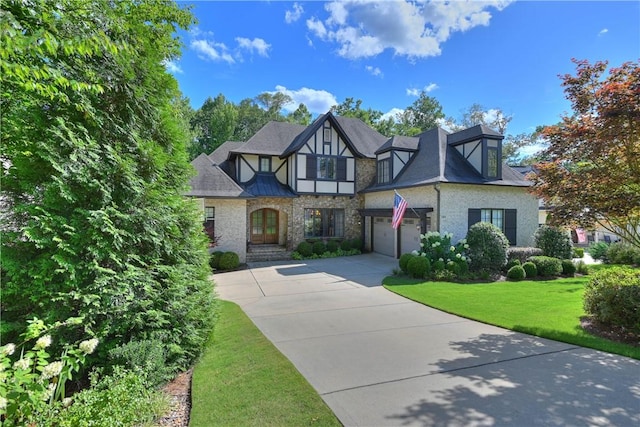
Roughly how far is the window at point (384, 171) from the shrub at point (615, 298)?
37.3 ft

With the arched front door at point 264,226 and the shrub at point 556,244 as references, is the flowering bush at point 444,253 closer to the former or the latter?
the shrub at point 556,244

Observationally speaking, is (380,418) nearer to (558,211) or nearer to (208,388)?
(208,388)

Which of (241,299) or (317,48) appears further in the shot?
(317,48)

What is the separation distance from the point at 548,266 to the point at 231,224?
1420 cm

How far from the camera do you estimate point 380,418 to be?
3285 mm

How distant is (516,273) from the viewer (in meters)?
11.5

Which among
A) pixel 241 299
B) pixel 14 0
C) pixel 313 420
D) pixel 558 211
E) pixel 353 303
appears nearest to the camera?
pixel 14 0

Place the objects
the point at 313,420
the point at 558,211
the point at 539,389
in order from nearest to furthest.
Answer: the point at 313,420 < the point at 539,389 < the point at 558,211

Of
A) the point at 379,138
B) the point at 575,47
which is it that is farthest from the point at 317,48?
the point at 575,47

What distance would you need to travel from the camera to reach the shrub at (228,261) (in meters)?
13.5

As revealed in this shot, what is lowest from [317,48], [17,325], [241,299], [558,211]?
[241,299]

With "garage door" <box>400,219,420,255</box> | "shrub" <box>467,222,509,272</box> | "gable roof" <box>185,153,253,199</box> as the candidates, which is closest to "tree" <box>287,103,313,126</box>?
"gable roof" <box>185,153,253,199</box>

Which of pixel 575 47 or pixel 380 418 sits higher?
pixel 575 47

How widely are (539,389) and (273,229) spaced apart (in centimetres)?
1614
